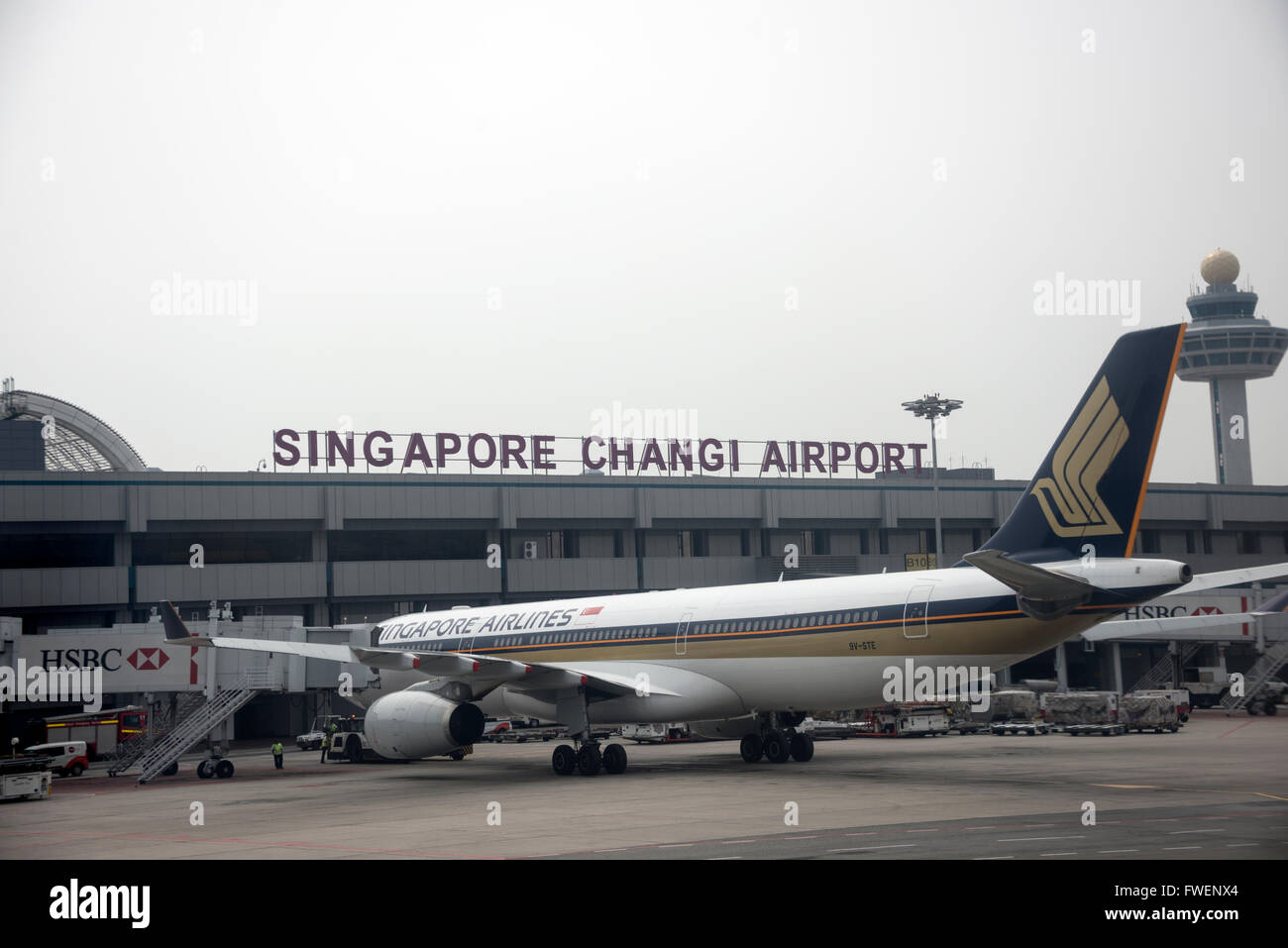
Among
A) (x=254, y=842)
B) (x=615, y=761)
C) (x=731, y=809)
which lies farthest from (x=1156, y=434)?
(x=254, y=842)

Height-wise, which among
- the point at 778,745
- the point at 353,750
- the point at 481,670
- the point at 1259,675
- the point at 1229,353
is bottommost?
the point at 353,750

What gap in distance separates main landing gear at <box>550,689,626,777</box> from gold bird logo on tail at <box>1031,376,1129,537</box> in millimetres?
13073

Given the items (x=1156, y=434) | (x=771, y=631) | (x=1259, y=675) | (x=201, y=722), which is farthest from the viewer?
(x=1259, y=675)

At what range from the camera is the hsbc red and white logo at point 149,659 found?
3741cm

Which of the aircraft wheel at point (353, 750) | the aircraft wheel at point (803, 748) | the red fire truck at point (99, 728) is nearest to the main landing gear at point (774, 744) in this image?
the aircraft wheel at point (803, 748)

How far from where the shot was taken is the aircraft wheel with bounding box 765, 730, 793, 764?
1303 inches

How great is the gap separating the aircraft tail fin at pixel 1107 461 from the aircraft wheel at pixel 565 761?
1308cm

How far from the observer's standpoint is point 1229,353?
113 m

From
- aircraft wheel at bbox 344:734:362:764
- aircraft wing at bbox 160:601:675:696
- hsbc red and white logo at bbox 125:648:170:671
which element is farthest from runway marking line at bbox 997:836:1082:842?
aircraft wheel at bbox 344:734:362:764

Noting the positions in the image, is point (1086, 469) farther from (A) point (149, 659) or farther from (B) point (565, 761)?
(A) point (149, 659)

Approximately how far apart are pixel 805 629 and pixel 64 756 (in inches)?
1033

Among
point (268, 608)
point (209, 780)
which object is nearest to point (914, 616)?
point (209, 780)
